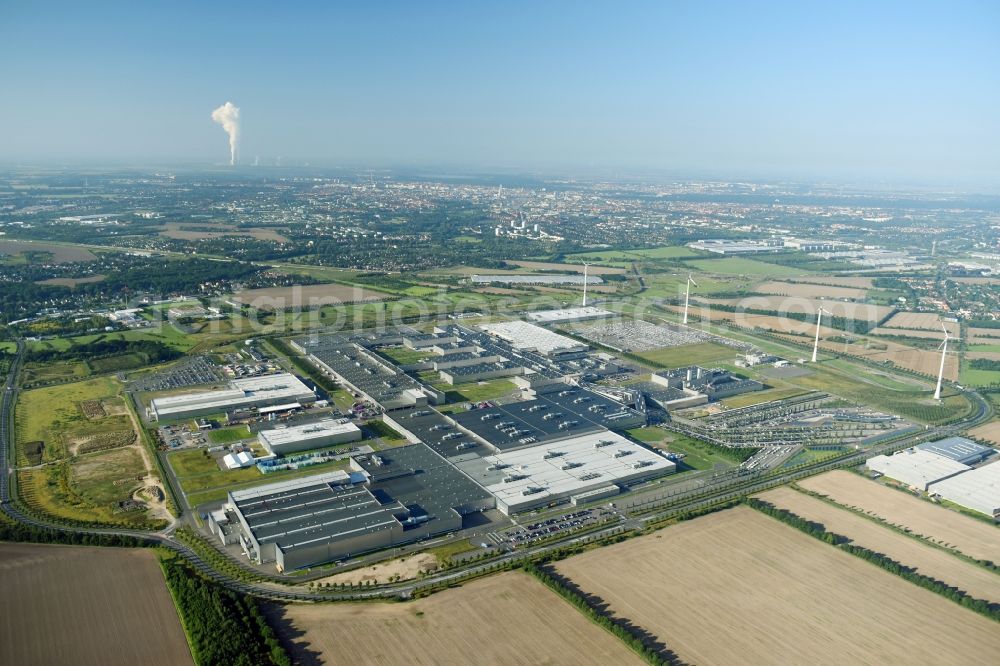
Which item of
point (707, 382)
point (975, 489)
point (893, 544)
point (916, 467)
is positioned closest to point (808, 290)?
point (707, 382)

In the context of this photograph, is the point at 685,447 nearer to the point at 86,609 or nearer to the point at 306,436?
the point at 306,436

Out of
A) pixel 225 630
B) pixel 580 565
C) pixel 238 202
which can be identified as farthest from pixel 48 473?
pixel 238 202

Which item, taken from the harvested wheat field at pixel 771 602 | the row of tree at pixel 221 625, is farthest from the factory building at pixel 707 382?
the row of tree at pixel 221 625

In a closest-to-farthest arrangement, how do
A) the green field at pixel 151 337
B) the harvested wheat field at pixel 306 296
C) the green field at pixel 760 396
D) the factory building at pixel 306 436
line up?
the factory building at pixel 306 436 < the green field at pixel 760 396 < the green field at pixel 151 337 < the harvested wheat field at pixel 306 296

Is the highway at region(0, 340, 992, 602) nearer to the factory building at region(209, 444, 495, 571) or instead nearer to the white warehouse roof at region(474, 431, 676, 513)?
the factory building at region(209, 444, 495, 571)

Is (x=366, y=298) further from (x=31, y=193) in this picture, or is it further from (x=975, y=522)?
(x=31, y=193)

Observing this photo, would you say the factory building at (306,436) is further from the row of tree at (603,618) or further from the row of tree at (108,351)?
the row of tree at (108,351)
